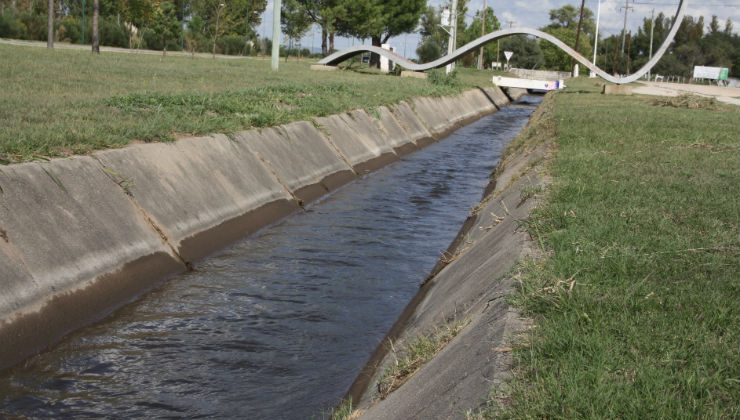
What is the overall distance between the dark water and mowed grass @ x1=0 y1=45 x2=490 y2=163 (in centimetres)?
194

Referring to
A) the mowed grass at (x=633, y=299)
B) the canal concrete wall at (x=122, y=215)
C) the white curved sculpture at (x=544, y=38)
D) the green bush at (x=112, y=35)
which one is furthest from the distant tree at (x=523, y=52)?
the mowed grass at (x=633, y=299)

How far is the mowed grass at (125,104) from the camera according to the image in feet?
32.9

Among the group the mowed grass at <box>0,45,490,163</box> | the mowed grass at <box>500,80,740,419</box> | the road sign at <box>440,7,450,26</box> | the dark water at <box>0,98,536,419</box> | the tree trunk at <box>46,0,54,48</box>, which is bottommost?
the dark water at <box>0,98,536,419</box>

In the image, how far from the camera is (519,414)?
3838 mm

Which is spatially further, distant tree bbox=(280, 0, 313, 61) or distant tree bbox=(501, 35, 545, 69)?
distant tree bbox=(501, 35, 545, 69)

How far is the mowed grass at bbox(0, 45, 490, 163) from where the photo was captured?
32.9 feet

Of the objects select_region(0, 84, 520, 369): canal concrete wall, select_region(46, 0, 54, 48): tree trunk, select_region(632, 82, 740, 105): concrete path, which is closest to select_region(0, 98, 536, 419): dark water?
select_region(0, 84, 520, 369): canal concrete wall

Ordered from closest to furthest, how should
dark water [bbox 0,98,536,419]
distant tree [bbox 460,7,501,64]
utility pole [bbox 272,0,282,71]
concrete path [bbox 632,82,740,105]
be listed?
1. dark water [bbox 0,98,536,419]
2. utility pole [bbox 272,0,282,71]
3. concrete path [bbox 632,82,740,105]
4. distant tree [bbox 460,7,501,64]

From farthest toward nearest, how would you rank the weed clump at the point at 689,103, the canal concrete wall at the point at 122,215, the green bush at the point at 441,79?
A: the green bush at the point at 441,79 → the weed clump at the point at 689,103 → the canal concrete wall at the point at 122,215

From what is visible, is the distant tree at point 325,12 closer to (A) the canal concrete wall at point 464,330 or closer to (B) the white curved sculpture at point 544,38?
(B) the white curved sculpture at point 544,38

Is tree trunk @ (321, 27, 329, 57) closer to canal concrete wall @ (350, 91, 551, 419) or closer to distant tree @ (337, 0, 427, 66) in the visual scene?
distant tree @ (337, 0, 427, 66)

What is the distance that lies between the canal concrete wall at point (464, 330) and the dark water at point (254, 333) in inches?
16.7

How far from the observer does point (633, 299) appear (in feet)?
17.3

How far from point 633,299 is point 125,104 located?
10.3 meters
